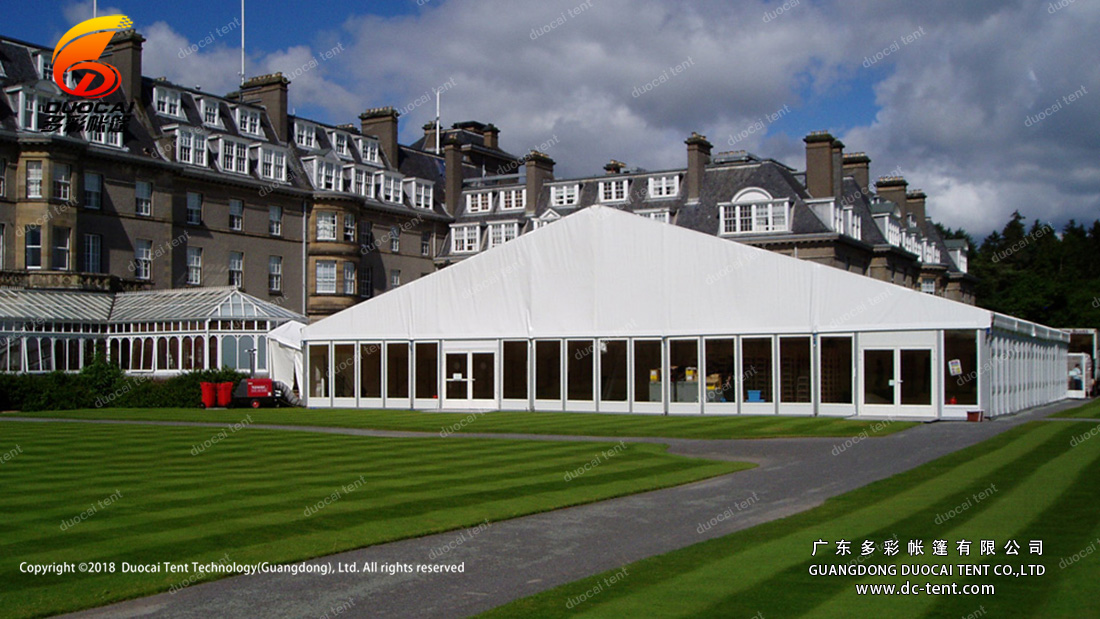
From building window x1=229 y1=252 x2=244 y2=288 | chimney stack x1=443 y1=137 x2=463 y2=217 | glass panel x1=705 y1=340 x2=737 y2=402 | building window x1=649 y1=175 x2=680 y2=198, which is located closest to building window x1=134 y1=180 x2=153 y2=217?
building window x1=229 y1=252 x2=244 y2=288

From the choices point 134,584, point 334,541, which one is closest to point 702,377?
point 334,541

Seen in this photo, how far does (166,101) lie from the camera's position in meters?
57.7

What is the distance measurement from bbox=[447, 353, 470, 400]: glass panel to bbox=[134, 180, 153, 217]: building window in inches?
894

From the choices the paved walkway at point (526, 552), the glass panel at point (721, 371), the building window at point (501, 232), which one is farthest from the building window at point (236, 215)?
the paved walkway at point (526, 552)

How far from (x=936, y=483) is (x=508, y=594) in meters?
9.40

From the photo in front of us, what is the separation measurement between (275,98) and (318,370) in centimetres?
2735

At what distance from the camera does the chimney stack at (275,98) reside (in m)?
64.0

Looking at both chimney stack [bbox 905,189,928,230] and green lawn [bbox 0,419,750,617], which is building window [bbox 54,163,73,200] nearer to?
green lawn [bbox 0,419,750,617]

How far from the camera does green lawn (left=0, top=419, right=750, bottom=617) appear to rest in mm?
10742

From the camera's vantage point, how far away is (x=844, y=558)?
10391mm

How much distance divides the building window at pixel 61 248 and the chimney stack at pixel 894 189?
61564 millimetres

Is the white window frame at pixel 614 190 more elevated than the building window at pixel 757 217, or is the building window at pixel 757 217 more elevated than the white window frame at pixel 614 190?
the white window frame at pixel 614 190

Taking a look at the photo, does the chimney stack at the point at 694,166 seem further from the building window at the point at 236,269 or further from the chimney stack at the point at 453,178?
the building window at the point at 236,269

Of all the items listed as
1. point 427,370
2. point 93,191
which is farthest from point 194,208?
point 427,370
